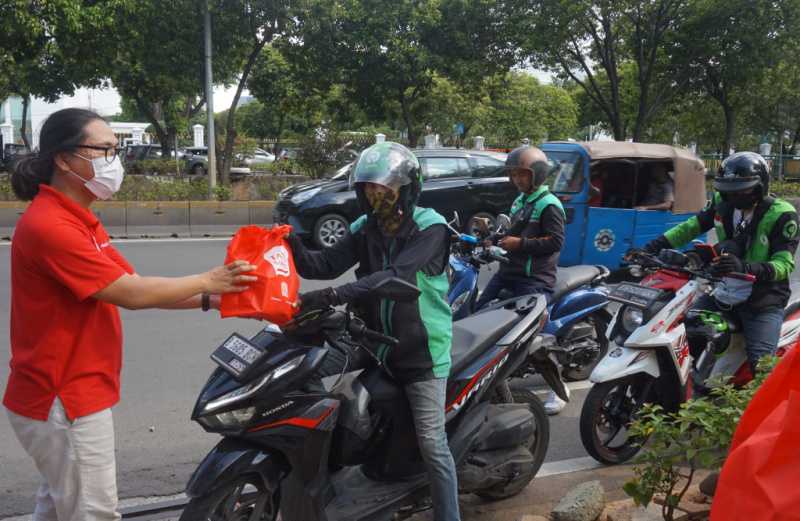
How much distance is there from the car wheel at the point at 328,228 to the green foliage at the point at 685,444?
32.3 ft

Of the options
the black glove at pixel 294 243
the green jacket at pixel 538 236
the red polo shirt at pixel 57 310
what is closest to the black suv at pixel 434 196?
the green jacket at pixel 538 236

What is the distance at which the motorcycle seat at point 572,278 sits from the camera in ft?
17.6

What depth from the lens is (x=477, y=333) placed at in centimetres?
359

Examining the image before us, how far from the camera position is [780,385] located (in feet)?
5.80

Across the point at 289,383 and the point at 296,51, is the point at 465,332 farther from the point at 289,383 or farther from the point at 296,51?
the point at 296,51

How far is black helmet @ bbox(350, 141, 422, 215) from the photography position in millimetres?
2969

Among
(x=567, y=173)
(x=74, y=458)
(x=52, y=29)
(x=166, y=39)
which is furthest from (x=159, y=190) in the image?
(x=74, y=458)

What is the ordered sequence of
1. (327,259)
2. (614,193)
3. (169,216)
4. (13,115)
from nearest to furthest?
(327,259), (614,193), (169,216), (13,115)

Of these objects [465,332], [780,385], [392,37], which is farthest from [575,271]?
[392,37]

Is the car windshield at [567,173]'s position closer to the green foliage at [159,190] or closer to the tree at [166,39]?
the green foliage at [159,190]

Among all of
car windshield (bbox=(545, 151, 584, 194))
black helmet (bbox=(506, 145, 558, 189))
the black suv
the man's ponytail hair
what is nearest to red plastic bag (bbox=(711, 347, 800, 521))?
the man's ponytail hair

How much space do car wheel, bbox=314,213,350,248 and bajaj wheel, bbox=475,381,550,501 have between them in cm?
902

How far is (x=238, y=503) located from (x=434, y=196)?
1029 cm

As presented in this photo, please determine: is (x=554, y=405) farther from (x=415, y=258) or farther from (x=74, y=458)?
(x=74, y=458)
